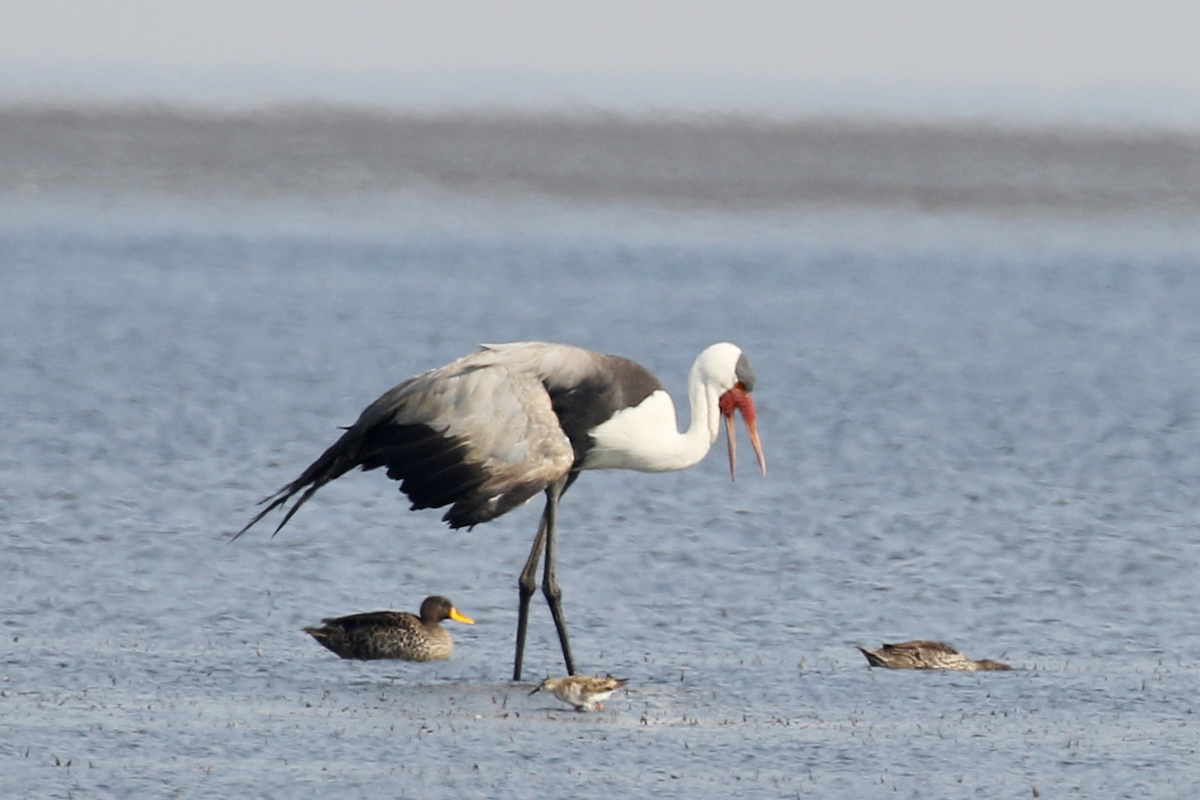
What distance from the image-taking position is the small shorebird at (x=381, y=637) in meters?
10.3

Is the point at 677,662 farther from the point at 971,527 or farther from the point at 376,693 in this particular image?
the point at 971,527

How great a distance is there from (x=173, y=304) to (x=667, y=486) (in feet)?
41.9

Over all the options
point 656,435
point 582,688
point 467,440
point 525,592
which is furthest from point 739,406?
point 582,688

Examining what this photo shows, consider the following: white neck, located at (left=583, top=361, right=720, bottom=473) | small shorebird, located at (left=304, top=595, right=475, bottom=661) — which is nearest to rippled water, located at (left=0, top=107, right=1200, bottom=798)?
small shorebird, located at (left=304, top=595, right=475, bottom=661)

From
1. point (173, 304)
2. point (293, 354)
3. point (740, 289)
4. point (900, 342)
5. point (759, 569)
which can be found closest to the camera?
point (759, 569)

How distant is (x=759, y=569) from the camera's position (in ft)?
40.3

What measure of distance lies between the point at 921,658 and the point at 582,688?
1686mm

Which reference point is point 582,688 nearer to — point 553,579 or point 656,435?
point 553,579

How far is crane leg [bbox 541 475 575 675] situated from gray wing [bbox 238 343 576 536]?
0.26 m

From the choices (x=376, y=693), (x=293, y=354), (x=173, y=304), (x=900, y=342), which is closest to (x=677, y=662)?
(x=376, y=693)

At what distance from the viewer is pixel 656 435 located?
10805 mm

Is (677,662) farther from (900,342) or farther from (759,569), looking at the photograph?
(900,342)

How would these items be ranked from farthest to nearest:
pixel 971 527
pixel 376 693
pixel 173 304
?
pixel 173 304 → pixel 971 527 → pixel 376 693

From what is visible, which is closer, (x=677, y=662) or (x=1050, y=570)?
(x=677, y=662)
